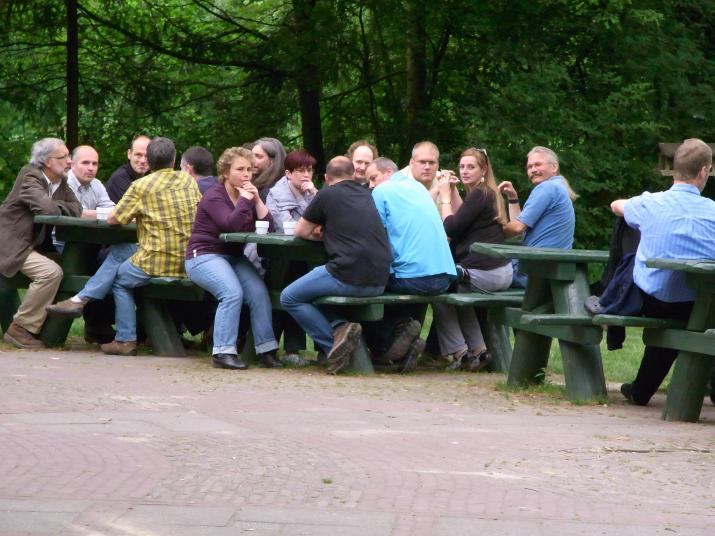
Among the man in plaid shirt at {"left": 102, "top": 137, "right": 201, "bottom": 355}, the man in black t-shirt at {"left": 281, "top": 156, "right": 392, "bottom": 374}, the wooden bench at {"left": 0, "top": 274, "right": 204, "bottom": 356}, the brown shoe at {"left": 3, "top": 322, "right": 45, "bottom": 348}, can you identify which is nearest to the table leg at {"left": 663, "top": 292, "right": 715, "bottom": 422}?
the man in black t-shirt at {"left": 281, "top": 156, "right": 392, "bottom": 374}

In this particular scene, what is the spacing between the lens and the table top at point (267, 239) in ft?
35.2

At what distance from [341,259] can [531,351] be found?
4.76 feet

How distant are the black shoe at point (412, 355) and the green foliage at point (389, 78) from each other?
7.38 metres

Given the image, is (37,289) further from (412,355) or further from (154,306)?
(412,355)

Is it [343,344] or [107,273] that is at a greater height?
[107,273]

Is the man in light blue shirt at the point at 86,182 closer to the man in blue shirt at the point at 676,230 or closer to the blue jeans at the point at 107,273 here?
the blue jeans at the point at 107,273

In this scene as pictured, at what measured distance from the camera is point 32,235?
12141 millimetres

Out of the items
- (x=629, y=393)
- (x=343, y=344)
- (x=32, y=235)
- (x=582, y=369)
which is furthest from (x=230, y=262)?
(x=629, y=393)

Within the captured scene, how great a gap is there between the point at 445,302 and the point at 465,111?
27.9ft

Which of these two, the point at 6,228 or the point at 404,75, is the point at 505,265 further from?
the point at 404,75

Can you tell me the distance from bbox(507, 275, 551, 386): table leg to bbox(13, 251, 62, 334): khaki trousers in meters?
3.80

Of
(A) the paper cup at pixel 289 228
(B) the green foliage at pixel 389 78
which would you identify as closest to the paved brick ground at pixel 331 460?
(A) the paper cup at pixel 289 228

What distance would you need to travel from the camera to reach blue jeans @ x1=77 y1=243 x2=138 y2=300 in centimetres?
1180

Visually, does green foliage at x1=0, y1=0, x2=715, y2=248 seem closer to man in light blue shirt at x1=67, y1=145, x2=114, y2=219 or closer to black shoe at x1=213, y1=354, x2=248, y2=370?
man in light blue shirt at x1=67, y1=145, x2=114, y2=219
